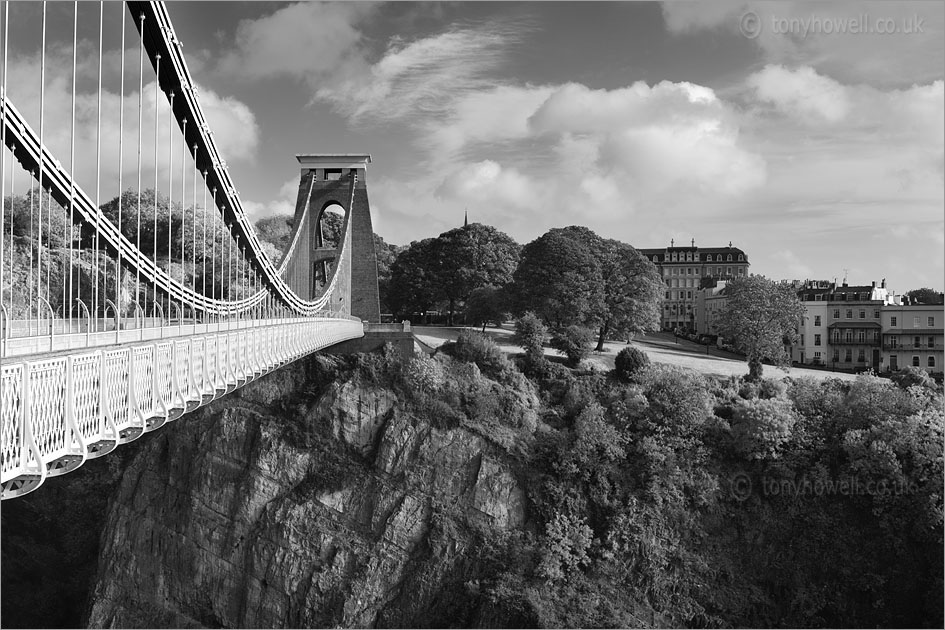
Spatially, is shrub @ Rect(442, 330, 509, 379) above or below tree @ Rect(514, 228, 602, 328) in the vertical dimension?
below

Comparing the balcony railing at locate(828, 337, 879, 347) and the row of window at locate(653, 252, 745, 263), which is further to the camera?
the row of window at locate(653, 252, 745, 263)

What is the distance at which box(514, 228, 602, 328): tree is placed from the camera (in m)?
36.2

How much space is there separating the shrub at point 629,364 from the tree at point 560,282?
5.59 metres

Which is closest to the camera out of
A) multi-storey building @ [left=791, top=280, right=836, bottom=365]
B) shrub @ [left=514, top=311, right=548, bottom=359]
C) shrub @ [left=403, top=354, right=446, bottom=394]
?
shrub @ [left=403, top=354, right=446, bottom=394]

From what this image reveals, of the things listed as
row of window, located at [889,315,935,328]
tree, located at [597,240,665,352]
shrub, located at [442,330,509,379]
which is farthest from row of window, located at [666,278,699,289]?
shrub, located at [442,330,509,379]

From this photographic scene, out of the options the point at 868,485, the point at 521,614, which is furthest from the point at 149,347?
the point at 868,485

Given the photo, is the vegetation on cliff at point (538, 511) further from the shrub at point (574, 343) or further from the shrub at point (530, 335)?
the shrub at point (574, 343)

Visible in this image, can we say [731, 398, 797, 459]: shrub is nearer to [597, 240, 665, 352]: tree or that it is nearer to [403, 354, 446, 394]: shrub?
[403, 354, 446, 394]: shrub

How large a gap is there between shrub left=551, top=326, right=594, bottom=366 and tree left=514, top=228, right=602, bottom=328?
354 centimetres

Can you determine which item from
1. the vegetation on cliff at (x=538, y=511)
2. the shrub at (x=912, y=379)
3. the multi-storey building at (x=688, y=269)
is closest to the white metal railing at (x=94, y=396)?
the vegetation on cliff at (x=538, y=511)

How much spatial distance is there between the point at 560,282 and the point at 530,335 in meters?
5.16

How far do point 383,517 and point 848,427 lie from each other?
16815mm

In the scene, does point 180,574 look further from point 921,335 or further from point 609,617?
point 921,335

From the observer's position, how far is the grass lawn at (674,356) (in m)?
34.0
